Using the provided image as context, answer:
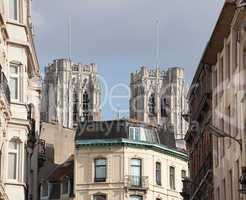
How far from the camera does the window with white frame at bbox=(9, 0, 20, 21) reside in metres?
56.5

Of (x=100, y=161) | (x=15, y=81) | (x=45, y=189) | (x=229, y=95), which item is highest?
(x=100, y=161)

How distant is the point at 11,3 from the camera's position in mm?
56469

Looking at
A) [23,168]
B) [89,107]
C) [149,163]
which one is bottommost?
[23,168]

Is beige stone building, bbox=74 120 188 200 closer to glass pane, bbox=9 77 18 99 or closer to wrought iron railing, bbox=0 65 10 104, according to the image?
glass pane, bbox=9 77 18 99

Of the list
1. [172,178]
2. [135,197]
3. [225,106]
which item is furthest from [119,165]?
[225,106]

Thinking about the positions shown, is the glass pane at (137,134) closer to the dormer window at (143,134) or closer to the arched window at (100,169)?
the dormer window at (143,134)

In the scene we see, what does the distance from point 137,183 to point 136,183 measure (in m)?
0.08

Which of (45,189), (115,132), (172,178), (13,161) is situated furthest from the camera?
(45,189)

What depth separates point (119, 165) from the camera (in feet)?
305

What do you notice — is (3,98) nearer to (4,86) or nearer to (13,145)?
(4,86)

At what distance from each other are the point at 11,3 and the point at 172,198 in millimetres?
43174

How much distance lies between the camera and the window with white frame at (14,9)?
56531 mm

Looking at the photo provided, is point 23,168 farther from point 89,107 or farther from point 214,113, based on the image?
point 89,107

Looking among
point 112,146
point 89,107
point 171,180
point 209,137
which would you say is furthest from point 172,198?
point 89,107
